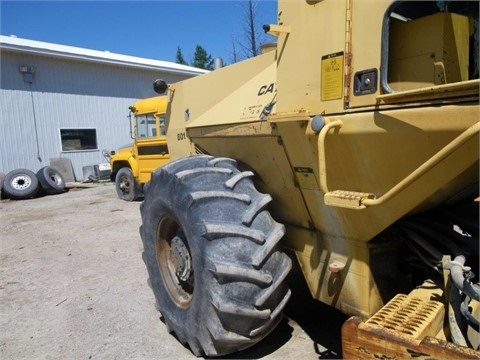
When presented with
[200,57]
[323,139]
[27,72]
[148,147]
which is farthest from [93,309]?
[200,57]

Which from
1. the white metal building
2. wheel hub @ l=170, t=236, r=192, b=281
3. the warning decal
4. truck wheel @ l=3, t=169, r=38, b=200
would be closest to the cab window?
the warning decal

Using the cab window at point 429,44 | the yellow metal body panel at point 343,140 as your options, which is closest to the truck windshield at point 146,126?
the yellow metal body panel at point 343,140

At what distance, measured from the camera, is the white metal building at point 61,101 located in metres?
14.9

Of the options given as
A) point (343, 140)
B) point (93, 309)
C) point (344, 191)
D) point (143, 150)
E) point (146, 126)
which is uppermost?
point (146, 126)

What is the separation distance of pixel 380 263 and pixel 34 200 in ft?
39.6

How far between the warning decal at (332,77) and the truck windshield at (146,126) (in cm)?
896

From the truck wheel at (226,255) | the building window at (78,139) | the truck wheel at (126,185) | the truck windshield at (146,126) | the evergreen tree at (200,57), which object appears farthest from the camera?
the evergreen tree at (200,57)

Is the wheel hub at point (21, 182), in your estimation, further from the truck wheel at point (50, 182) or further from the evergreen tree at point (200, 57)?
the evergreen tree at point (200, 57)

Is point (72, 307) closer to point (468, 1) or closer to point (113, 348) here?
point (113, 348)

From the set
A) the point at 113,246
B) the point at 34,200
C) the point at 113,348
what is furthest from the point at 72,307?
the point at 34,200

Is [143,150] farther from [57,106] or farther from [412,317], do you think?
[412,317]

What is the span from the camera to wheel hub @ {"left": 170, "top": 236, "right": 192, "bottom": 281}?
313cm

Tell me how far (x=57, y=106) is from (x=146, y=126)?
654 centimetres

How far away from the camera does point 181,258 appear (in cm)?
318
